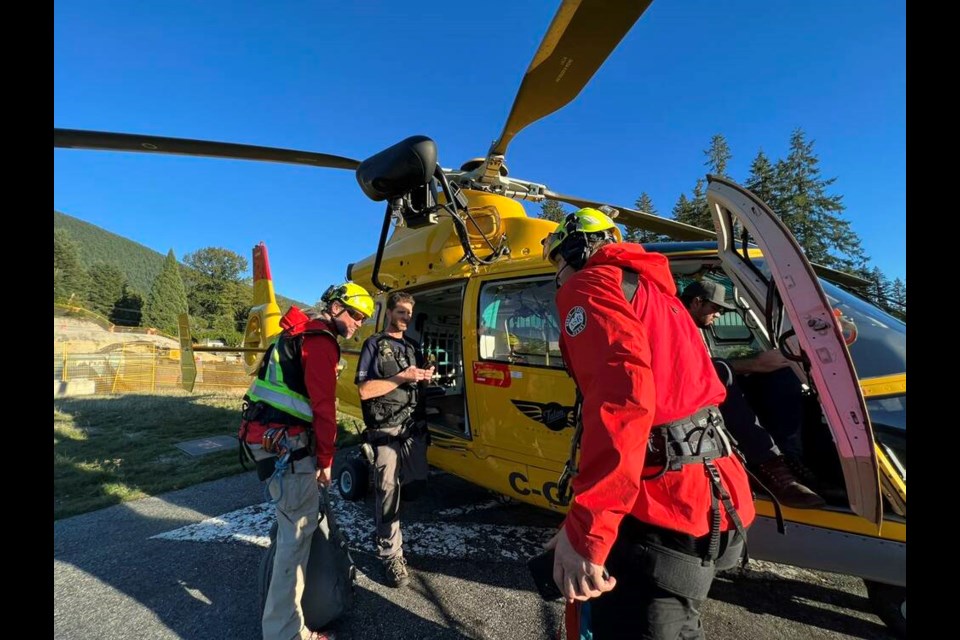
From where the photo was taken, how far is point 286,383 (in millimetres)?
2447

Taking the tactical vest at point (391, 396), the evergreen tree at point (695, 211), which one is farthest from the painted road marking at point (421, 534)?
the evergreen tree at point (695, 211)

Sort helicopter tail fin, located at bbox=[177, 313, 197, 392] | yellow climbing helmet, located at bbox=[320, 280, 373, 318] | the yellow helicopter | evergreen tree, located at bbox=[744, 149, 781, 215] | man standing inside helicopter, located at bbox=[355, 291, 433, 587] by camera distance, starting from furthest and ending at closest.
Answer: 1. evergreen tree, located at bbox=[744, 149, 781, 215]
2. helicopter tail fin, located at bbox=[177, 313, 197, 392]
3. man standing inside helicopter, located at bbox=[355, 291, 433, 587]
4. yellow climbing helmet, located at bbox=[320, 280, 373, 318]
5. the yellow helicopter

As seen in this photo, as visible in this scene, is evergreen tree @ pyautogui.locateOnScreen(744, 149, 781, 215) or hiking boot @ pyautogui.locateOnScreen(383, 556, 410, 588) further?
evergreen tree @ pyautogui.locateOnScreen(744, 149, 781, 215)

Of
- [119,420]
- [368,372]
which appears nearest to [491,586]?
[368,372]

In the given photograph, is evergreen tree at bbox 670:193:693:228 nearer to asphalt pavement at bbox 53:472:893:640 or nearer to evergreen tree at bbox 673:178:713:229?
evergreen tree at bbox 673:178:713:229

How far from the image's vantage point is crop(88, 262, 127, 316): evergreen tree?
62.4 metres

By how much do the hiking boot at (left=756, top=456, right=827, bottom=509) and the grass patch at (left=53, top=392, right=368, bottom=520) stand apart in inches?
172

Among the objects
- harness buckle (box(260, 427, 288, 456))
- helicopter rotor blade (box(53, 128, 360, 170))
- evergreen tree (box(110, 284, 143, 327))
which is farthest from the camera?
evergreen tree (box(110, 284, 143, 327))

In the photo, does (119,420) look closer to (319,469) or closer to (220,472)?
(220,472)

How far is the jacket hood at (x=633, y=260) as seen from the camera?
54.1 inches

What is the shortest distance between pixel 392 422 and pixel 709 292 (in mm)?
2521

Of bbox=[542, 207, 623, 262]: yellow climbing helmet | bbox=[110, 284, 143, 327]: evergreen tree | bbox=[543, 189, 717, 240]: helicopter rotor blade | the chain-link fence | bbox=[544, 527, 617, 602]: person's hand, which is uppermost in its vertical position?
bbox=[110, 284, 143, 327]: evergreen tree

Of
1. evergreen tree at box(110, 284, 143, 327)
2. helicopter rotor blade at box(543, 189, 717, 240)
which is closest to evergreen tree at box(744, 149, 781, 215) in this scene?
helicopter rotor blade at box(543, 189, 717, 240)

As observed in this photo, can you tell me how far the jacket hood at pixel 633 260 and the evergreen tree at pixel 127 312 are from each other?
7885 cm
